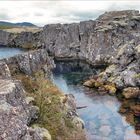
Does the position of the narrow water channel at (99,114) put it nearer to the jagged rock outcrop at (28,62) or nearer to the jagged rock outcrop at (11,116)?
the jagged rock outcrop at (28,62)

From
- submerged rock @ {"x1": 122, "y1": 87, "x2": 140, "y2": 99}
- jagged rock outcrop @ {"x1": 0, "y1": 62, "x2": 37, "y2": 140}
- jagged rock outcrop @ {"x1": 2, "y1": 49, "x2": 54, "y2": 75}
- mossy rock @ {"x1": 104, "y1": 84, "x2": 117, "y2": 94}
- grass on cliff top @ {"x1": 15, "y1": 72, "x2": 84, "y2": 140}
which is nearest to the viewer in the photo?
jagged rock outcrop @ {"x1": 0, "y1": 62, "x2": 37, "y2": 140}

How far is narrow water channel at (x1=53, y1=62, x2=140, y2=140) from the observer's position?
6869 centimetres

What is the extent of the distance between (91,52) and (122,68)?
3095 inches

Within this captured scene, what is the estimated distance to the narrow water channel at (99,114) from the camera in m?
68.7

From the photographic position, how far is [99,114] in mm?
82750

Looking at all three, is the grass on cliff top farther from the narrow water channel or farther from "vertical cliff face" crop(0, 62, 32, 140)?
"vertical cliff face" crop(0, 62, 32, 140)

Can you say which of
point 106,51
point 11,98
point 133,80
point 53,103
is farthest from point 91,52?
point 11,98

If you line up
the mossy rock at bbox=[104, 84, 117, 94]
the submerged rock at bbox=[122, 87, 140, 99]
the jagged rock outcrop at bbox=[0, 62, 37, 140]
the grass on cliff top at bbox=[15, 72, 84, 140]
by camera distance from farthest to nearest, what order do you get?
the mossy rock at bbox=[104, 84, 117, 94]
the submerged rock at bbox=[122, 87, 140, 99]
the grass on cliff top at bbox=[15, 72, 84, 140]
the jagged rock outcrop at bbox=[0, 62, 37, 140]

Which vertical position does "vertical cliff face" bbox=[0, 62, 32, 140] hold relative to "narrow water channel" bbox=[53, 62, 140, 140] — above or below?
above

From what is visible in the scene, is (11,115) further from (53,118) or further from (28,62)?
(28,62)

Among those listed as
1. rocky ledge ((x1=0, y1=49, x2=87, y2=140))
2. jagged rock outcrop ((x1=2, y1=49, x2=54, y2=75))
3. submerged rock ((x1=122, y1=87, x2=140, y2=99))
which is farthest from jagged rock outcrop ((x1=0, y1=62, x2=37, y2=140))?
submerged rock ((x1=122, y1=87, x2=140, y2=99))

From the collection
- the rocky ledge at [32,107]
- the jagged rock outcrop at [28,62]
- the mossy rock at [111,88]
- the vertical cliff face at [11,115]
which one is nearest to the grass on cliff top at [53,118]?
the rocky ledge at [32,107]

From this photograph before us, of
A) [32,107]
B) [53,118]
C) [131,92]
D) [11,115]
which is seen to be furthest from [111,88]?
[11,115]

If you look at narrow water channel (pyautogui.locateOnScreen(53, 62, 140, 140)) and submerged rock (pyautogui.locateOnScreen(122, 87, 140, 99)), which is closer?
narrow water channel (pyautogui.locateOnScreen(53, 62, 140, 140))
